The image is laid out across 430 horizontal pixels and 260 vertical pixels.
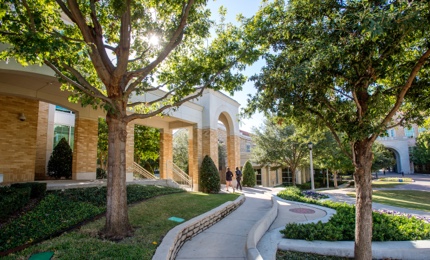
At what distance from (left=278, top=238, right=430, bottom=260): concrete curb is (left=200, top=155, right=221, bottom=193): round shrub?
8.90 metres

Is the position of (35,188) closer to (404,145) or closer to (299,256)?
(299,256)

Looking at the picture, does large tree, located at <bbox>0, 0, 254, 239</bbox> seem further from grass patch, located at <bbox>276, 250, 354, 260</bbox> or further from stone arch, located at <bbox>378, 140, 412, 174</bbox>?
stone arch, located at <bbox>378, 140, 412, 174</bbox>

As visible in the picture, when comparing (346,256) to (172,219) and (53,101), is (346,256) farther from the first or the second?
(53,101)

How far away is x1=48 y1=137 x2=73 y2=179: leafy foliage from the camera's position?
1256cm

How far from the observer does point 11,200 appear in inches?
232

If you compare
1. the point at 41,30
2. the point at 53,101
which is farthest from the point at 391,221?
the point at 53,101

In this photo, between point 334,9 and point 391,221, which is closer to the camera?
point 334,9

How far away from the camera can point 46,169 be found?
1353 centimetres

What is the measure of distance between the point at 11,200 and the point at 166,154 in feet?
37.6

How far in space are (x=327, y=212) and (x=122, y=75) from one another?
871 cm

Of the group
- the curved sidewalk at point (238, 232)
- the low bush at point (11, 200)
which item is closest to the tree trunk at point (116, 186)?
the curved sidewalk at point (238, 232)

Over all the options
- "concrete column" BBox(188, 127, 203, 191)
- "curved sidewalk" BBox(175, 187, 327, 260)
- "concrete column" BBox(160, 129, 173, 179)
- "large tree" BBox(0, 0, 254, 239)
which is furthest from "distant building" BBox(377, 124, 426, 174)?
"large tree" BBox(0, 0, 254, 239)

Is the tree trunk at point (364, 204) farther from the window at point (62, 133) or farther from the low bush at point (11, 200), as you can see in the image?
the window at point (62, 133)

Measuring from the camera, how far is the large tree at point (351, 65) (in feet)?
12.8
